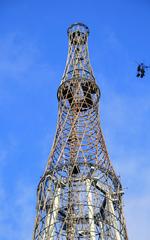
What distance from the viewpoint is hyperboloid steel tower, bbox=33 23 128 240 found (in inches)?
1316

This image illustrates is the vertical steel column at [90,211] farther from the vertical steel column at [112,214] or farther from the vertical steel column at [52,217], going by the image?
the vertical steel column at [52,217]

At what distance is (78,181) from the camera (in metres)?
35.8

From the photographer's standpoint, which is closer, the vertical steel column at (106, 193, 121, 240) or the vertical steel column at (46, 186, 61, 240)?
the vertical steel column at (46, 186, 61, 240)

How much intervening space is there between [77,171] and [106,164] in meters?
2.65

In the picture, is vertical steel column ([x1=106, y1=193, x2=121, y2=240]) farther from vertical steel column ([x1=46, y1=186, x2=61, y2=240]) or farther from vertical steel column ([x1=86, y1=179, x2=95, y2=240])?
vertical steel column ([x1=46, y1=186, x2=61, y2=240])

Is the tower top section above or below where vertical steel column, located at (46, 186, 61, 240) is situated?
above

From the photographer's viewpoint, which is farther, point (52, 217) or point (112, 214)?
point (112, 214)

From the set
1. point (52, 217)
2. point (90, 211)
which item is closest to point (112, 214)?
point (90, 211)

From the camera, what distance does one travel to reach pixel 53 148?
3884 cm

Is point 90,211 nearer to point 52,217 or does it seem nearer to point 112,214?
point 112,214

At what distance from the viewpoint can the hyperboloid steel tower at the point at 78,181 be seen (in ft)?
110

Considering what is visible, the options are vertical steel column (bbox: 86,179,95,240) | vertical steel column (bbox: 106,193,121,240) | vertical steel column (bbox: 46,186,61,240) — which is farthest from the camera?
vertical steel column (bbox: 106,193,121,240)

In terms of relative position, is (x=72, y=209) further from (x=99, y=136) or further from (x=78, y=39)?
(x=78, y=39)

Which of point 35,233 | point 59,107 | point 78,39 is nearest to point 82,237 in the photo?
point 35,233
